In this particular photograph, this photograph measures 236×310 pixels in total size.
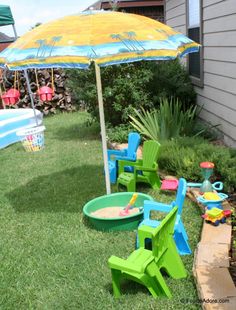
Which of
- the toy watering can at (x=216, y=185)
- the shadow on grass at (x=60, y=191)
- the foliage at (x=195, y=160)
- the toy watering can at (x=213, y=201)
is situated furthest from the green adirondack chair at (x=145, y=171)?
the toy watering can at (x=213, y=201)

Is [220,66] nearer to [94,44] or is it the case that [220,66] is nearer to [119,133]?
[119,133]

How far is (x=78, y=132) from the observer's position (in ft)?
30.2

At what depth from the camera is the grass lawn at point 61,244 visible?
2.97 metres

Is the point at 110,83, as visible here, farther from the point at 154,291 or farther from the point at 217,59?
the point at 154,291

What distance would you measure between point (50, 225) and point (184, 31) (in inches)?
223

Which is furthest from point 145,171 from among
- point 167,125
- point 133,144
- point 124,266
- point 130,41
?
point 124,266

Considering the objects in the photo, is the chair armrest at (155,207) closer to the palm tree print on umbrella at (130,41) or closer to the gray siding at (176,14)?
the palm tree print on umbrella at (130,41)

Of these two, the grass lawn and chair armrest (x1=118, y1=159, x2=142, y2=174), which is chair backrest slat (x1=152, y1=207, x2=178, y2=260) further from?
chair armrest (x1=118, y1=159, x2=142, y2=174)

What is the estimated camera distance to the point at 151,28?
11.9 feet

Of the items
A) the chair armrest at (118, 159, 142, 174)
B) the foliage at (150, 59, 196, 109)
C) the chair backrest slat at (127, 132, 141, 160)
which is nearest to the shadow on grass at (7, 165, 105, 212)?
the chair armrest at (118, 159, 142, 174)

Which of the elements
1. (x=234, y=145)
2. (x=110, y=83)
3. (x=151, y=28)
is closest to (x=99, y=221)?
(x=151, y=28)

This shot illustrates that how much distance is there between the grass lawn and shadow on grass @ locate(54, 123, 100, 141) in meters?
1.97

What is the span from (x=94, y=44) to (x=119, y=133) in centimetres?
415

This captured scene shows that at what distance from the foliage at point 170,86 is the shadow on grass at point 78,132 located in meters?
1.69
